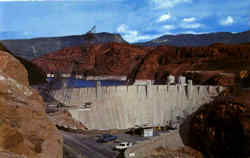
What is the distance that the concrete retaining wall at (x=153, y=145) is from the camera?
10.9 meters

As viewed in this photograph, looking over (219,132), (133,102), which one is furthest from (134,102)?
(219,132)

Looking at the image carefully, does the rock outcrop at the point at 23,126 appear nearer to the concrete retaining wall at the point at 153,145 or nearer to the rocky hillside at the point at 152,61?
the concrete retaining wall at the point at 153,145

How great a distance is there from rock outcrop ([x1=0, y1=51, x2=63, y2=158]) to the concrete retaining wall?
19.0ft

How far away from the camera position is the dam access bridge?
21.0 m

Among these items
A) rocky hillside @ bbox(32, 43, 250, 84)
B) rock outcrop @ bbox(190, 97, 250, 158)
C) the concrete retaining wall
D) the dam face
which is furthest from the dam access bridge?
rocky hillside @ bbox(32, 43, 250, 84)

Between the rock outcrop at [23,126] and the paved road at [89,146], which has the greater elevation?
the rock outcrop at [23,126]

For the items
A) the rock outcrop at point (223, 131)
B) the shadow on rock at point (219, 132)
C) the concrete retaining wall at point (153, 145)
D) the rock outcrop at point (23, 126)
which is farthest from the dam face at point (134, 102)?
the rock outcrop at point (23, 126)

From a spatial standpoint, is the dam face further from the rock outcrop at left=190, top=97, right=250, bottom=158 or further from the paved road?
the paved road

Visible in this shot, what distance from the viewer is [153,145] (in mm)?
12438

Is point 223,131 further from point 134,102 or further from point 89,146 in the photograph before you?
point 134,102

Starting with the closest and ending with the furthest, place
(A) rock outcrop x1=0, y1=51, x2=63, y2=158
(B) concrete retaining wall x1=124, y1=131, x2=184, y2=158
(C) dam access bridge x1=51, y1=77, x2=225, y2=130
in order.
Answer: (A) rock outcrop x1=0, y1=51, x2=63, y2=158 < (B) concrete retaining wall x1=124, y1=131, x2=184, y2=158 < (C) dam access bridge x1=51, y1=77, x2=225, y2=130

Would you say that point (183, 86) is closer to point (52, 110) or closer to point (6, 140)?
point (52, 110)

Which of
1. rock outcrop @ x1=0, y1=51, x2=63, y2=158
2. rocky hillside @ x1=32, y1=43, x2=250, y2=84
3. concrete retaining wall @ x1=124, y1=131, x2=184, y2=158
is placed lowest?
concrete retaining wall @ x1=124, y1=131, x2=184, y2=158

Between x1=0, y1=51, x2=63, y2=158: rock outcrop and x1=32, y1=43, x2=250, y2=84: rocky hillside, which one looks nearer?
x1=0, y1=51, x2=63, y2=158: rock outcrop
